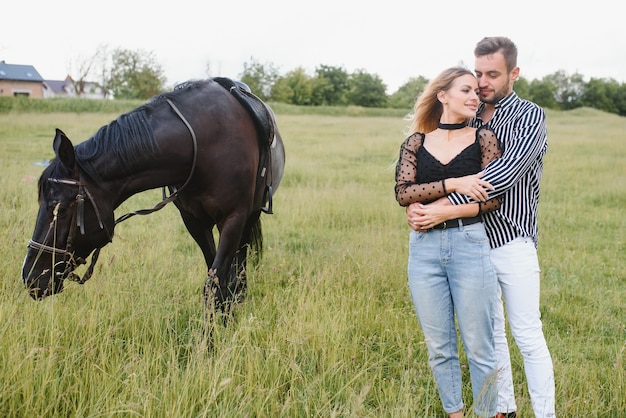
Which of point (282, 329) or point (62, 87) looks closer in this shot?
point (282, 329)

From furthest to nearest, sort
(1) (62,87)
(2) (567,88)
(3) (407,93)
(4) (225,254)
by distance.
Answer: (1) (62,87), (2) (567,88), (3) (407,93), (4) (225,254)

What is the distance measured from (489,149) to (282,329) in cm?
169

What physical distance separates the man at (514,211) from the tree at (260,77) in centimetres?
5091

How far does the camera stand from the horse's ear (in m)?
2.81

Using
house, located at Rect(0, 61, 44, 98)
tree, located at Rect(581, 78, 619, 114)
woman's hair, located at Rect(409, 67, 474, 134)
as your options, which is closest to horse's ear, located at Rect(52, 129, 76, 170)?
woman's hair, located at Rect(409, 67, 474, 134)

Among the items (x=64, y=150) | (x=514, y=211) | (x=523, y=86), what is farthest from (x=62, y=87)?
(x=514, y=211)

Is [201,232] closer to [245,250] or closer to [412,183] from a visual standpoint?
[245,250]

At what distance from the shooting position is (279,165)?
16.0 feet

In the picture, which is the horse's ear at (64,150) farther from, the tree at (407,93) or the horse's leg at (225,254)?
the tree at (407,93)

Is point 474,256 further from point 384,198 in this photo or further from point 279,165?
point 384,198

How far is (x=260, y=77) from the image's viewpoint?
54.9m

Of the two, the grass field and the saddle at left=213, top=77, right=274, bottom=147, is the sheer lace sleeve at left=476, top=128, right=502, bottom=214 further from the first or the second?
the saddle at left=213, top=77, right=274, bottom=147

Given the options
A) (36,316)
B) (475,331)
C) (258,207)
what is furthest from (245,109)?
(475,331)

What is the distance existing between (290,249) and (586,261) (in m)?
3.47
